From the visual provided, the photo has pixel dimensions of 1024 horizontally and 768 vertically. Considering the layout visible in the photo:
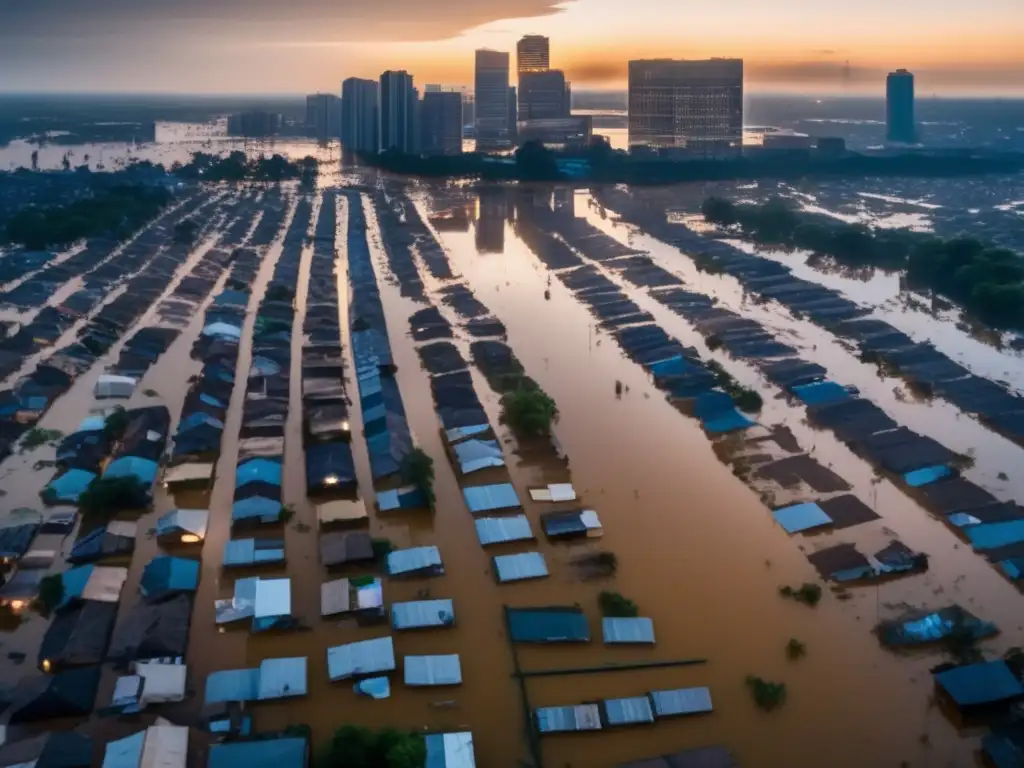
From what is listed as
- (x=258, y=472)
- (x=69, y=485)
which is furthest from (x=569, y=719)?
(x=69, y=485)

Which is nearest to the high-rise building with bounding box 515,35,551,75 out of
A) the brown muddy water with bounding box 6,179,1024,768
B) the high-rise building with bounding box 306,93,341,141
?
the high-rise building with bounding box 306,93,341,141

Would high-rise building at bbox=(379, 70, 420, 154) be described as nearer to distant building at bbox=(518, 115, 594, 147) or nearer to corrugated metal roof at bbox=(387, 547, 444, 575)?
distant building at bbox=(518, 115, 594, 147)

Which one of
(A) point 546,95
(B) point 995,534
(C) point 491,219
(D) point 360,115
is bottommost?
(B) point 995,534

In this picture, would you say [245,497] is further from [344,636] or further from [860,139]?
[860,139]

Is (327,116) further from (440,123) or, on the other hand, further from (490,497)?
(490,497)

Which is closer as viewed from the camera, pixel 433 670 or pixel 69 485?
pixel 433 670

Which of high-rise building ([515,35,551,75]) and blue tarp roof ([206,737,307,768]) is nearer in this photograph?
blue tarp roof ([206,737,307,768])

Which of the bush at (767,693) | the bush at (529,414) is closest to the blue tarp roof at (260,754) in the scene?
the bush at (767,693)
